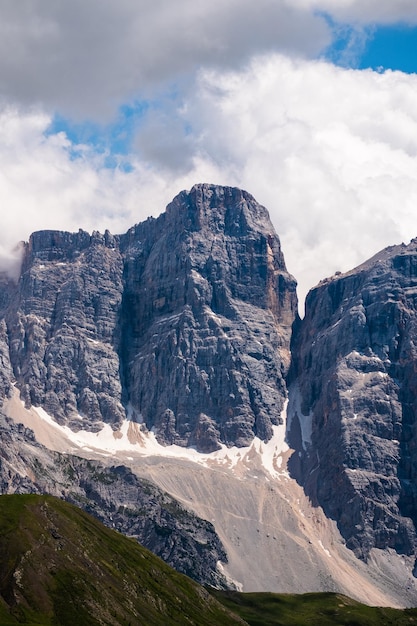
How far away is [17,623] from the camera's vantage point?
7677 inches
